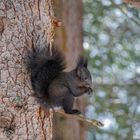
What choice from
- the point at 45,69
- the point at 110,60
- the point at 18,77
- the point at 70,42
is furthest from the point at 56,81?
the point at 110,60

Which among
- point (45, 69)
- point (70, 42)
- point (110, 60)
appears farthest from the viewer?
point (110, 60)

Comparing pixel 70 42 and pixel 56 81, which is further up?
pixel 70 42

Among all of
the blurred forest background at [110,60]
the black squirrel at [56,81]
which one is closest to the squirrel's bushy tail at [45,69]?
the black squirrel at [56,81]

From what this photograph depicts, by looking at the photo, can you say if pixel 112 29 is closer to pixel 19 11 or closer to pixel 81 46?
pixel 81 46

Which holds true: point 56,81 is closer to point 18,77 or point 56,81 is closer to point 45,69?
point 45,69

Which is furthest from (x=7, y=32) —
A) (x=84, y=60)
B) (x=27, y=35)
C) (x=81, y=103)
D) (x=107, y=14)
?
(x=107, y=14)

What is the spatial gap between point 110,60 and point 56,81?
375 cm

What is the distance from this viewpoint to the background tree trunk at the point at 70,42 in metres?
4.57

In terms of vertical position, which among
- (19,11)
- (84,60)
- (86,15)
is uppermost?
(86,15)

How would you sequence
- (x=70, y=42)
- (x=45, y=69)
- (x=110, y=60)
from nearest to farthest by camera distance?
(x=45, y=69) → (x=70, y=42) → (x=110, y=60)

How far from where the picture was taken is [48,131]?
221 cm

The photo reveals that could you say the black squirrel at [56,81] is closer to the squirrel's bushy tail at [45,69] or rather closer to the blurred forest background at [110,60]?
the squirrel's bushy tail at [45,69]

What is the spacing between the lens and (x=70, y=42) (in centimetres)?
502

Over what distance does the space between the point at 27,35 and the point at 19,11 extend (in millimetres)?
106
